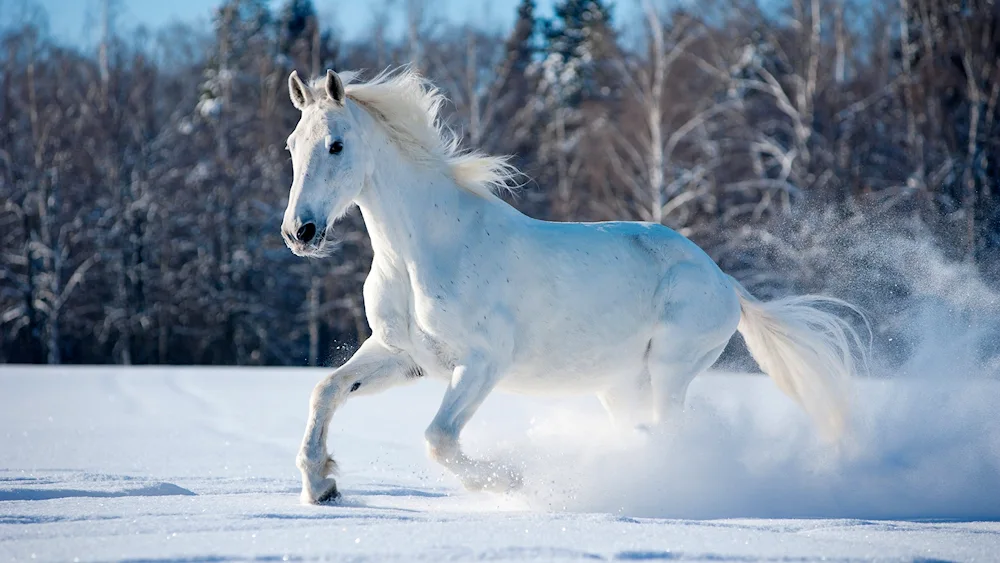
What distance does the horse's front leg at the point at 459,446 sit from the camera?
13.5 feet

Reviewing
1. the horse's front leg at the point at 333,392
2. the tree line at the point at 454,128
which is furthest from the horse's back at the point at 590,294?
the tree line at the point at 454,128

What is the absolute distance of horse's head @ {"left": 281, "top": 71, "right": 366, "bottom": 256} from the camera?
158 inches

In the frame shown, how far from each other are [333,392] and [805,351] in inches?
110

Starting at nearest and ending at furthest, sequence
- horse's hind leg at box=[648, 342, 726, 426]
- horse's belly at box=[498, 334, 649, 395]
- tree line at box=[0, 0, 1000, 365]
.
Result: horse's belly at box=[498, 334, 649, 395], horse's hind leg at box=[648, 342, 726, 426], tree line at box=[0, 0, 1000, 365]

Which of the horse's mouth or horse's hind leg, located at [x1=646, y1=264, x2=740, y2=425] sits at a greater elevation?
the horse's mouth

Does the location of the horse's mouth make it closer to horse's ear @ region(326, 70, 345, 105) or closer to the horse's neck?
the horse's neck

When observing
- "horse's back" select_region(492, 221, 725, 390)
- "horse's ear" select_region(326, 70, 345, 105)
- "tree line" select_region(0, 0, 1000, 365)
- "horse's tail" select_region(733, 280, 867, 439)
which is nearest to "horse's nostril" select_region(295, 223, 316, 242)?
"horse's ear" select_region(326, 70, 345, 105)

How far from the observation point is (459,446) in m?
4.17

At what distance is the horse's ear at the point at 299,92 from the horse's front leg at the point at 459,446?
4.49ft

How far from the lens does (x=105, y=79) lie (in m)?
24.1

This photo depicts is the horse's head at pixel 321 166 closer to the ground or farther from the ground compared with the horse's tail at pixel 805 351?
farther from the ground

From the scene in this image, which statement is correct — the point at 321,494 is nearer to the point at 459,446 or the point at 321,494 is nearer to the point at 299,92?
the point at 459,446

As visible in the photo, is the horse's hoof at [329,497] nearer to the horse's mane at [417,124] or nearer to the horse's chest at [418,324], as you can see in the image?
the horse's chest at [418,324]

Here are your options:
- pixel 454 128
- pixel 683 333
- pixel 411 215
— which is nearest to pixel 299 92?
pixel 411 215
